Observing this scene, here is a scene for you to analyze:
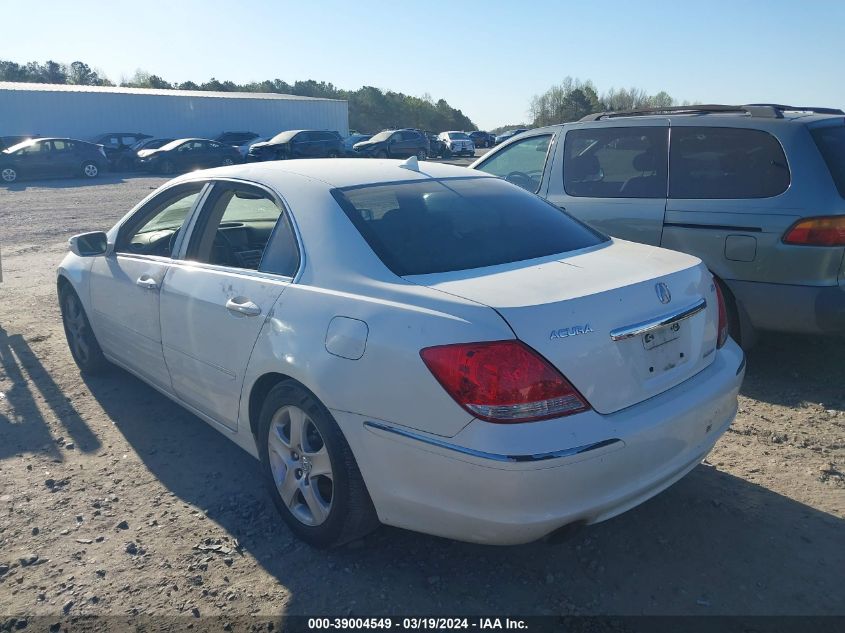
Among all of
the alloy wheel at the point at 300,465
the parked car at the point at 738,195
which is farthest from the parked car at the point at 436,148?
the alloy wheel at the point at 300,465

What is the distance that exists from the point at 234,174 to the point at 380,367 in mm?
1764

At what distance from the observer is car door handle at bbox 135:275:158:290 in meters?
3.94

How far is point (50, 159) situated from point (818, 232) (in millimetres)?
27621

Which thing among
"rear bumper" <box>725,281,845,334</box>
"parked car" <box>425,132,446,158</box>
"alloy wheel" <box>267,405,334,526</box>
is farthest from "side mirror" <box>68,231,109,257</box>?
"parked car" <box>425,132,446,158</box>

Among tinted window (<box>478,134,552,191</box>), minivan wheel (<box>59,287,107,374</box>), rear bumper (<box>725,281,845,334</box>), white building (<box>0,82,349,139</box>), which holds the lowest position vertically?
minivan wheel (<box>59,287,107,374</box>)

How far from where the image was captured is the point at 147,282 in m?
3.99

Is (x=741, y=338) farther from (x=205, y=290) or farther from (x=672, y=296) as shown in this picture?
(x=205, y=290)

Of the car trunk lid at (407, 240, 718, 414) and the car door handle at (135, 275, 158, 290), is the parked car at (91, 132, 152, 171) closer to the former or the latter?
the car door handle at (135, 275, 158, 290)

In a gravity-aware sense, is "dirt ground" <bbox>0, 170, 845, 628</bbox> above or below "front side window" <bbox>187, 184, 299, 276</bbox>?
below

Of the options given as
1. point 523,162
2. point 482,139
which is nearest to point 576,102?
point 482,139

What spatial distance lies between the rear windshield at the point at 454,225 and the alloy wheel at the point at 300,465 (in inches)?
30.7

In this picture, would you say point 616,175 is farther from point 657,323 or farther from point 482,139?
point 482,139

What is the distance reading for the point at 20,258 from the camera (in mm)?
10312

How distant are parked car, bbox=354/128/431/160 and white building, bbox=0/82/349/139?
1174 centimetres
